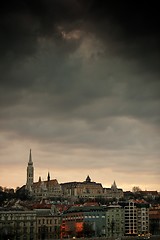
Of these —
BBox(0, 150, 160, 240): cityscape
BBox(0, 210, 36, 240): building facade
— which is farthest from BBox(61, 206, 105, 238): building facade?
BBox(0, 210, 36, 240): building facade

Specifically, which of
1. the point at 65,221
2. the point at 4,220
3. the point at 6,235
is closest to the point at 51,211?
the point at 65,221

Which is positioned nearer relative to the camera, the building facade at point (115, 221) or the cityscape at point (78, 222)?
the cityscape at point (78, 222)

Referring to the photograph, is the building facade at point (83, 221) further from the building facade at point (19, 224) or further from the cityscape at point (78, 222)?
the building facade at point (19, 224)

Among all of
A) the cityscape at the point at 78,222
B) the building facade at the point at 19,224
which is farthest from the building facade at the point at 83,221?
the building facade at the point at 19,224

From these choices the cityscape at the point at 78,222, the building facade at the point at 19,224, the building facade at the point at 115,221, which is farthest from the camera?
the building facade at the point at 115,221

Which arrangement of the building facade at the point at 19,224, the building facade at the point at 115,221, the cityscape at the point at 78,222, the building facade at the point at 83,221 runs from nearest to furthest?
1. the building facade at the point at 19,224
2. the cityscape at the point at 78,222
3. the building facade at the point at 83,221
4. the building facade at the point at 115,221

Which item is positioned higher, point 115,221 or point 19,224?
point 115,221

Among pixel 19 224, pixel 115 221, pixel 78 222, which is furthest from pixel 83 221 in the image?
pixel 19 224

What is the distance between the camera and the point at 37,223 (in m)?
123

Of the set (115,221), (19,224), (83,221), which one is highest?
(115,221)

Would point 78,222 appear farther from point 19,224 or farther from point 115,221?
point 19,224

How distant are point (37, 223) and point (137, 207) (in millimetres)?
33337

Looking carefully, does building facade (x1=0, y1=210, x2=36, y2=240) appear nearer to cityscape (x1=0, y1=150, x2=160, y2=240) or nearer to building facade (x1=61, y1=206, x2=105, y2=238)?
cityscape (x1=0, y1=150, x2=160, y2=240)

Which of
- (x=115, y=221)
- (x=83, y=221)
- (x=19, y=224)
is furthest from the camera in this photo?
(x=115, y=221)
